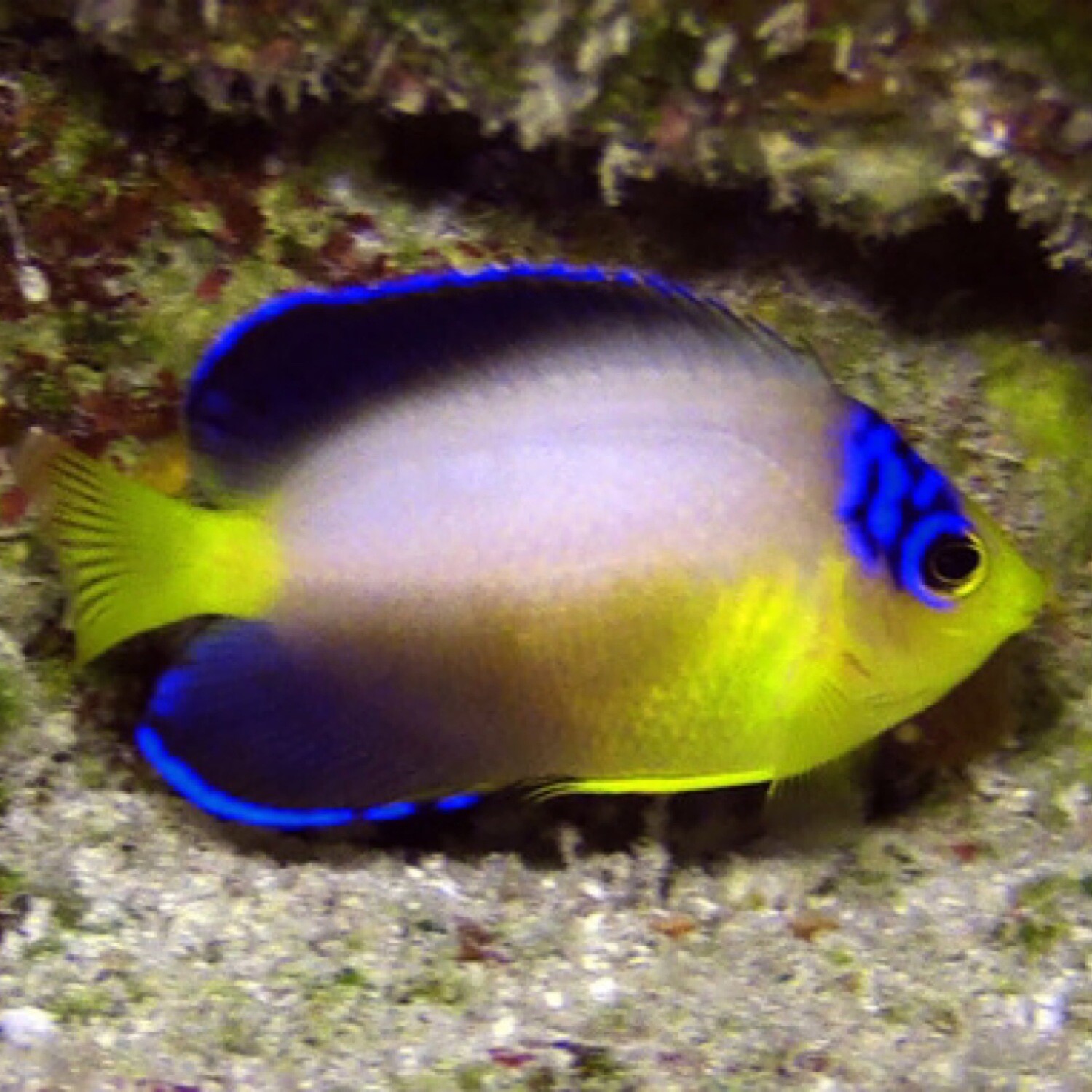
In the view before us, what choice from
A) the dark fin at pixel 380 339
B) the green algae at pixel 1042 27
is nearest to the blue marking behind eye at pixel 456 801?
the dark fin at pixel 380 339

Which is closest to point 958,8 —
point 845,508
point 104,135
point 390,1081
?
point 845,508

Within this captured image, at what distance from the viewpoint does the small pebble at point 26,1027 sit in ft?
7.57

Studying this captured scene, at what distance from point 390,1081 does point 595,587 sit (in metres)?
0.89

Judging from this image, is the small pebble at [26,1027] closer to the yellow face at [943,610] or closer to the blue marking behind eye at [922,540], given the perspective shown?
the yellow face at [943,610]

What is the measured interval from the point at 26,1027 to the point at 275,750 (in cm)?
62

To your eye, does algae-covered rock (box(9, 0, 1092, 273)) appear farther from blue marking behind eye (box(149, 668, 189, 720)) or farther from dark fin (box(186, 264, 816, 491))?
blue marking behind eye (box(149, 668, 189, 720))

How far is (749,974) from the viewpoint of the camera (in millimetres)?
2639

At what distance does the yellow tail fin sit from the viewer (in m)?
2.34

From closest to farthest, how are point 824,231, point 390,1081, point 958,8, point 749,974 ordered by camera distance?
point 958,8 < point 390,1081 < point 749,974 < point 824,231

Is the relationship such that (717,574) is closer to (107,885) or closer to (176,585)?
(176,585)

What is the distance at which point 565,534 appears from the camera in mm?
2289

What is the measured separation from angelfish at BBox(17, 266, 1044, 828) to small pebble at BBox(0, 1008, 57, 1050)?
0.62 meters

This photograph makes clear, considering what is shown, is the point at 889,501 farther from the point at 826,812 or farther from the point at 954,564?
the point at 826,812

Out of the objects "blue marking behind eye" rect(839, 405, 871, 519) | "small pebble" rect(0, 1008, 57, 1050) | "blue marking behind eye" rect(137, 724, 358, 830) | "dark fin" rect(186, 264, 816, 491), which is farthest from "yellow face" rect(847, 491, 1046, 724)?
"small pebble" rect(0, 1008, 57, 1050)
